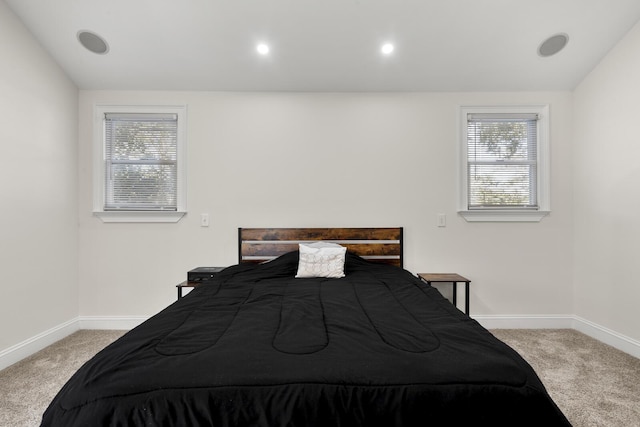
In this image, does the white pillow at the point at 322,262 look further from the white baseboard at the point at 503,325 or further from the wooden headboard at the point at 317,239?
the white baseboard at the point at 503,325

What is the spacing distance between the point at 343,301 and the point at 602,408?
1569 mm

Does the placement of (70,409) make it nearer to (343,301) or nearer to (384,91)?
(343,301)

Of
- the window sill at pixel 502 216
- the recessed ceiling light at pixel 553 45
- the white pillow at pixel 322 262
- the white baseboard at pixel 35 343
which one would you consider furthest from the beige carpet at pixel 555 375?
the recessed ceiling light at pixel 553 45

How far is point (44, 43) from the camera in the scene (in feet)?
8.11

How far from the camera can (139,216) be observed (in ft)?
9.50

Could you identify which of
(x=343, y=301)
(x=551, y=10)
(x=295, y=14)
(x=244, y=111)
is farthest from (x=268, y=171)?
(x=551, y=10)

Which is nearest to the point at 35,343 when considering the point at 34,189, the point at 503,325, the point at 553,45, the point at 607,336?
the point at 34,189

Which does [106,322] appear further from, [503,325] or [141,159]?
[503,325]

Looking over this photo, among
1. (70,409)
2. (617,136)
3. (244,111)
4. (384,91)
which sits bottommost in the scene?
(70,409)

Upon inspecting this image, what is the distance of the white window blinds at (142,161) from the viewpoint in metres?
2.95

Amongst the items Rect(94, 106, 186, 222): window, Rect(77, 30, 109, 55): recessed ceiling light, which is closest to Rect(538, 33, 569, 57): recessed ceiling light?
Rect(94, 106, 186, 222): window

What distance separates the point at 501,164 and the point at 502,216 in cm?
51

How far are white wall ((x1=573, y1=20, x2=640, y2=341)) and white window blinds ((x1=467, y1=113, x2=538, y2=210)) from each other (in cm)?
39

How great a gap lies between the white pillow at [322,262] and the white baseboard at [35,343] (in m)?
2.14
